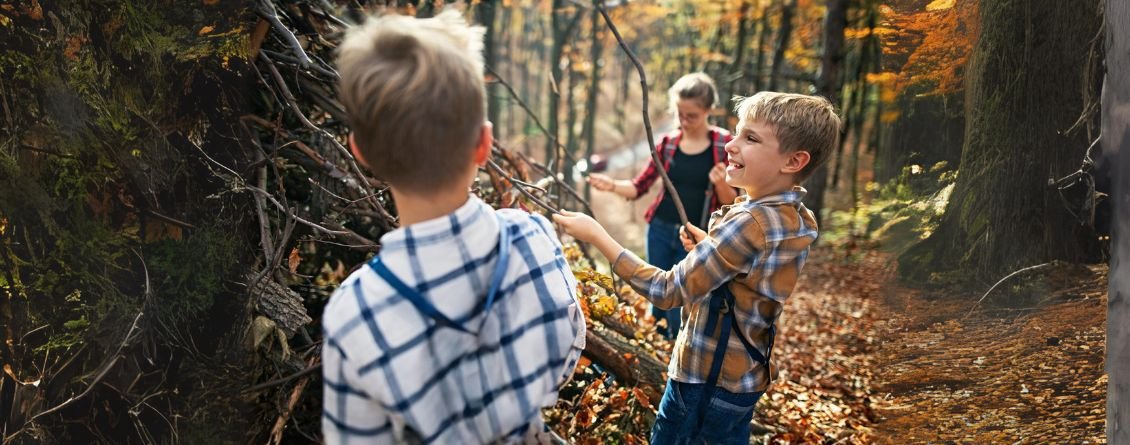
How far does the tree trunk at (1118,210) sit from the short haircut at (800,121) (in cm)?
93

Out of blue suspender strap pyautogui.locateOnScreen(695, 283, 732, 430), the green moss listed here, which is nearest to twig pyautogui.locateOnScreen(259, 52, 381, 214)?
the green moss

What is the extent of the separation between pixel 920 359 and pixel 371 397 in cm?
221

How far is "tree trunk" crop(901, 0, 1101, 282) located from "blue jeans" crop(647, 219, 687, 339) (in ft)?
6.71

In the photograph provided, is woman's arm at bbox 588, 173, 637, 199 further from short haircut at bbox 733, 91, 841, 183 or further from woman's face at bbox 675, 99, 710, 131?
short haircut at bbox 733, 91, 841, 183

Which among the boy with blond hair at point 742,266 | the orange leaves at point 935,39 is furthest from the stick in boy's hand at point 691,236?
the orange leaves at point 935,39

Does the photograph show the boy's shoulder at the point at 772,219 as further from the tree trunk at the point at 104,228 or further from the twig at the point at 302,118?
the tree trunk at the point at 104,228

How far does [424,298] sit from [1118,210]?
2315mm

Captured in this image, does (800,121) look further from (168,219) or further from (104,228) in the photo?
(104,228)

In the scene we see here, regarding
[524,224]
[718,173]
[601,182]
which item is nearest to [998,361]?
[718,173]

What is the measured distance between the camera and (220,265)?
248cm

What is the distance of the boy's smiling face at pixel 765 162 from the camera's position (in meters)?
2.16

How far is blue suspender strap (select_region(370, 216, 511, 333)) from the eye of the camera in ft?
4.39

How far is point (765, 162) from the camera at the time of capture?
7.09ft

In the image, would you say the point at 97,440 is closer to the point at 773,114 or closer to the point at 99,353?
the point at 99,353
